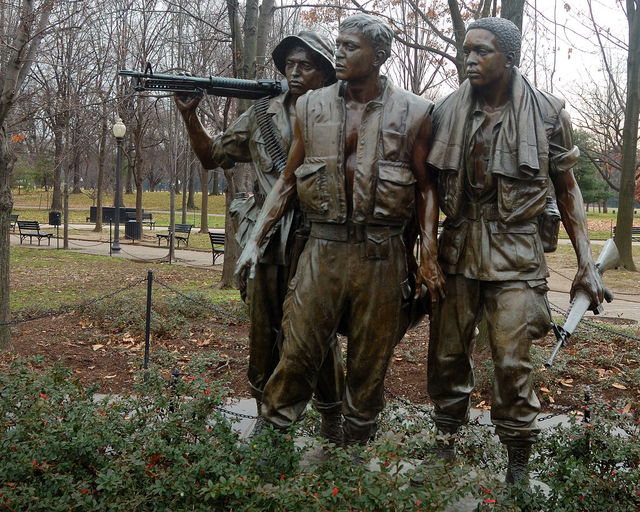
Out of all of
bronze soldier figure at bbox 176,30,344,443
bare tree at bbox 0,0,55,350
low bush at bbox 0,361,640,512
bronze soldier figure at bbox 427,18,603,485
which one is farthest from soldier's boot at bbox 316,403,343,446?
bare tree at bbox 0,0,55,350

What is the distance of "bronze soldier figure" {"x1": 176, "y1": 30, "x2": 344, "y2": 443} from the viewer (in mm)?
4207

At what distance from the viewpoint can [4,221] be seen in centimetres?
788

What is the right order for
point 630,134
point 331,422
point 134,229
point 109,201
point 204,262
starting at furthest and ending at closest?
point 109,201
point 134,229
point 204,262
point 630,134
point 331,422

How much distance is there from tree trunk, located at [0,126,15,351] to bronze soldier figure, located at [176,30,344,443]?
3961 millimetres

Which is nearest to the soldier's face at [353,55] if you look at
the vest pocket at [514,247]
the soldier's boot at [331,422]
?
the vest pocket at [514,247]

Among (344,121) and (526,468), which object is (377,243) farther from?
(526,468)

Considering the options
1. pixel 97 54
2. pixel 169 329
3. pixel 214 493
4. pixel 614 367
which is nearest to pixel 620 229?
pixel 614 367

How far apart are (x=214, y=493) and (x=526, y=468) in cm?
166

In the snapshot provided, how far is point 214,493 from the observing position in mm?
3465

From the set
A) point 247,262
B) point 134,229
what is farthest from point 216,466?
point 134,229

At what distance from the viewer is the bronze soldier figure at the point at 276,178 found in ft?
13.8

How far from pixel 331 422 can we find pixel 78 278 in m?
11.7

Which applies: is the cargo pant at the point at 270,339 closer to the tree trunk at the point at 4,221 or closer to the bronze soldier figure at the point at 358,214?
the bronze soldier figure at the point at 358,214

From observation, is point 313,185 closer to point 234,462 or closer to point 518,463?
point 234,462
